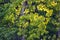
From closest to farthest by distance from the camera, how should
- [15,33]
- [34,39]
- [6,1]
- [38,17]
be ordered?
[38,17] < [34,39] < [15,33] < [6,1]

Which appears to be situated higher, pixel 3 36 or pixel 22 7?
pixel 22 7

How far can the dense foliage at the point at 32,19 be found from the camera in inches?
467

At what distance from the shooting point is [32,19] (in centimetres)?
1170

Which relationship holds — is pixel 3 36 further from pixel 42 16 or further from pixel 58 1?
pixel 58 1

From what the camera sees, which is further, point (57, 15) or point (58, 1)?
point (57, 15)

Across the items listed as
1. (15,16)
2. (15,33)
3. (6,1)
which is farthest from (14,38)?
(6,1)

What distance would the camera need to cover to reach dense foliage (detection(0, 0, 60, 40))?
38.9 ft

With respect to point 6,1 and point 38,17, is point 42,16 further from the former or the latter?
point 6,1

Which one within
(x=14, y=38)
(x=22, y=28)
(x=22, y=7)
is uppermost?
(x=22, y=7)

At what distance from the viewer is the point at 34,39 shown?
494 inches

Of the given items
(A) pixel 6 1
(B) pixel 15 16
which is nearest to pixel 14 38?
(B) pixel 15 16

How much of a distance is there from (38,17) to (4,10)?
2.84m

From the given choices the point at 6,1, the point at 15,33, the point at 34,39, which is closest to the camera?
the point at 34,39

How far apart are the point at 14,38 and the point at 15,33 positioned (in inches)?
18.1
